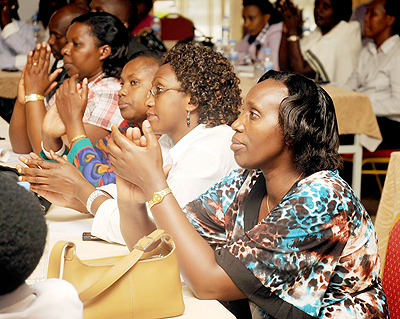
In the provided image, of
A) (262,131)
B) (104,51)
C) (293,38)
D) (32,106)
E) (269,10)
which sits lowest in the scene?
(293,38)

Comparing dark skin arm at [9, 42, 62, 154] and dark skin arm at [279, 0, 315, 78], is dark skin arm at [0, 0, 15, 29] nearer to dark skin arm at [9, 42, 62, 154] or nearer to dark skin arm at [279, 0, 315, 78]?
dark skin arm at [279, 0, 315, 78]

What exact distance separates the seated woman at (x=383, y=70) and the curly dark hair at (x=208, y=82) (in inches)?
96.9

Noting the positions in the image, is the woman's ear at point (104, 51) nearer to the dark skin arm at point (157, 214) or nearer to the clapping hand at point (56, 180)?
the clapping hand at point (56, 180)

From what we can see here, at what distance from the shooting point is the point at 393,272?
4.51 ft

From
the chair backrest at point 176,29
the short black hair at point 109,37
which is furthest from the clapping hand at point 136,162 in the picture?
the chair backrest at point 176,29

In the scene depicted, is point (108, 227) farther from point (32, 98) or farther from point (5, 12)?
point (5, 12)

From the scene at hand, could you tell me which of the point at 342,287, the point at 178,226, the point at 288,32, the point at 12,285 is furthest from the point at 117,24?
the point at 288,32

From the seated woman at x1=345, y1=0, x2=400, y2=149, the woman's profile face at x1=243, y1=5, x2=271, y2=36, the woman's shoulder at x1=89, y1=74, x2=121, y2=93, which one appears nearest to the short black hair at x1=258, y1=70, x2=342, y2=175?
the woman's shoulder at x1=89, y1=74, x2=121, y2=93

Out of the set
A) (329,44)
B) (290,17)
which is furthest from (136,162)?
(290,17)

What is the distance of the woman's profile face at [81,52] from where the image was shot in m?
2.73

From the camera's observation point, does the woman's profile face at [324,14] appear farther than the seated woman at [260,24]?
No

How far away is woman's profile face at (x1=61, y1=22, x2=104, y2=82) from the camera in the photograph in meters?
2.73

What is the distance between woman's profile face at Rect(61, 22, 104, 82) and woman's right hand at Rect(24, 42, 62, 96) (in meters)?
0.13

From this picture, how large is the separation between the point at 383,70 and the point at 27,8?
221 inches
